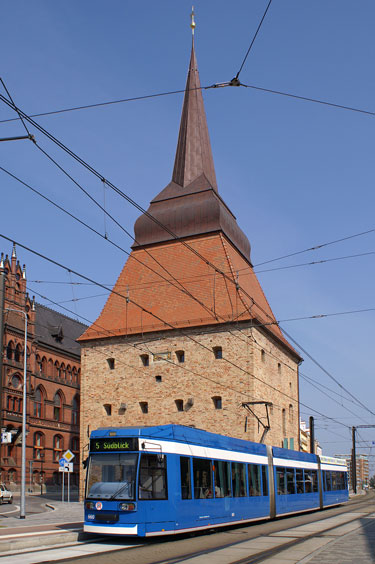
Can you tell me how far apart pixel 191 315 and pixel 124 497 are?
23.8 meters

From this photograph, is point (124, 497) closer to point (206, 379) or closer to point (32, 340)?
point (206, 379)

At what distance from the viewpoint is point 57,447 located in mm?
60469

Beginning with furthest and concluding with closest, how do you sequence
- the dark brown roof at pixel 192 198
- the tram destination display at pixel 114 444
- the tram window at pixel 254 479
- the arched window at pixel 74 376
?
the arched window at pixel 74 376
the dark brown roof at pixel 192 198
the tram window at pixel 254 479
the tram destination display at pixel 114 444

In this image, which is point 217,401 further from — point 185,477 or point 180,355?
point 185,477

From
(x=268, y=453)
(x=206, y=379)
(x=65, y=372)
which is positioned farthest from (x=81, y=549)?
(x=65, y=372)

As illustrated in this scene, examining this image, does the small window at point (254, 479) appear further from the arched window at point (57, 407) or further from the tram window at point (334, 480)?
the arched window at point (57, 407)

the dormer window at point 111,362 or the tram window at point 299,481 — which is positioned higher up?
the dormer window at point 111,362

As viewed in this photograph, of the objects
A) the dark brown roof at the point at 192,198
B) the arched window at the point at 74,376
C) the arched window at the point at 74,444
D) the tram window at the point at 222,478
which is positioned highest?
the dark brown roof at the point at 192,198

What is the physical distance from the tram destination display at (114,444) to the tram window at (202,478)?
243 centimetres

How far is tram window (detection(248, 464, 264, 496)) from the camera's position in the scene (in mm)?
20672

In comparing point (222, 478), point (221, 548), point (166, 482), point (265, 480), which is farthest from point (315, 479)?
point (221, 548)

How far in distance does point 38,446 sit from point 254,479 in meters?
39.6

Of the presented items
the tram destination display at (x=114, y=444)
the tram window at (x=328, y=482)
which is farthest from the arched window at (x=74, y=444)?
the tram destination display at (x=114, y=444)

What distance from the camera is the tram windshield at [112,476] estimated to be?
47.5 feet
